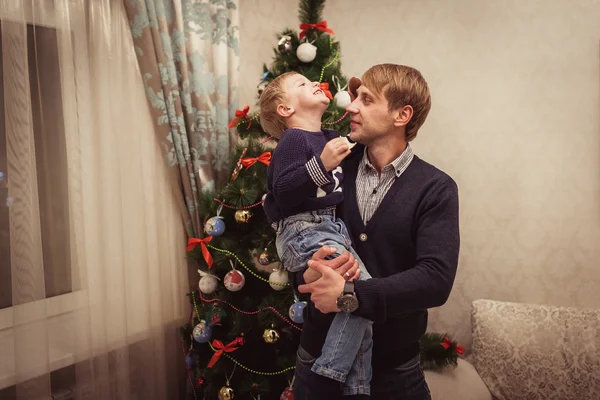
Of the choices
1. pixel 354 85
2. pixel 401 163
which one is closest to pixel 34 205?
pixel 354 85

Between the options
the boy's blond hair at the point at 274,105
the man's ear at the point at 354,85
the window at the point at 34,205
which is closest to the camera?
the man's ear at the point at 354,85

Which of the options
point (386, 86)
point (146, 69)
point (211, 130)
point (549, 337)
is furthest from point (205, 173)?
point (549, 337)

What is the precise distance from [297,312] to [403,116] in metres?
1.00

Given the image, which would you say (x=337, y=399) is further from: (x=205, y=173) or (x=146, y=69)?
(x=146, y=69)

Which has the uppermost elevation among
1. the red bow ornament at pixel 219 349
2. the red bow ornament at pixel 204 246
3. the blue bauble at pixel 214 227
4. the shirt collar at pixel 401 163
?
the shirt collar at pixel 401 163

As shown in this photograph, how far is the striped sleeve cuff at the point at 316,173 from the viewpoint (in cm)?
127

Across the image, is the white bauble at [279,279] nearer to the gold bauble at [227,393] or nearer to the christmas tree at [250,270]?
the christmas tree at [250,270]

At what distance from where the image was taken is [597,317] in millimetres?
2121

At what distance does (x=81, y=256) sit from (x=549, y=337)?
6.83 feet

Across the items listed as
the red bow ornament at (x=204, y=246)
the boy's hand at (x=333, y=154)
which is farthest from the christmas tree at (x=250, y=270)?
the boy's hand at (x=333, y=154)

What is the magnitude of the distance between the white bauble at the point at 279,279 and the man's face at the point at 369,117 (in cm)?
92

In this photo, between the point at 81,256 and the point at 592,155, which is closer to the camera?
the point at 81,256

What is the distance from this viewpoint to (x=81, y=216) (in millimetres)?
2043

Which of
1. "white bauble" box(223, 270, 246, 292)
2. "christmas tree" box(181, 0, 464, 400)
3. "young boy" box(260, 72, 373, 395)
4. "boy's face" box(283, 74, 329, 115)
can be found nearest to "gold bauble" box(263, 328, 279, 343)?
"christmas tree" box(181, 0, 464, 400)
